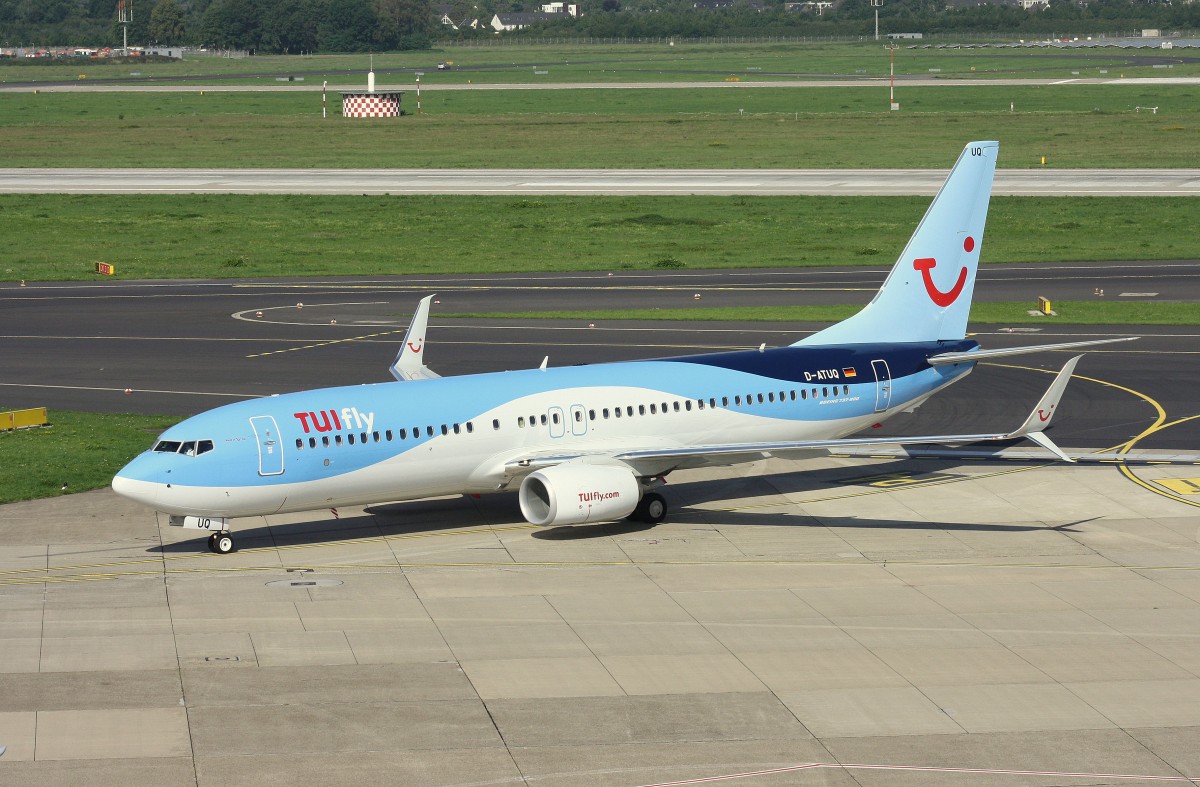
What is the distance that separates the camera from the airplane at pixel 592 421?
37.6 metres

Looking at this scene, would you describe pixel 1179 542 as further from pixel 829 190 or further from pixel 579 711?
pixel 829 190

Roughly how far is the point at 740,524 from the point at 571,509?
17.6 ft

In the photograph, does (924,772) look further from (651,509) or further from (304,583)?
(651,509)

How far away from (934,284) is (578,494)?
1405 cm

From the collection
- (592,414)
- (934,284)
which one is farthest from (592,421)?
(934,284)

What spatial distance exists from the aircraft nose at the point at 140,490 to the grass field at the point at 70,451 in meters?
8.21

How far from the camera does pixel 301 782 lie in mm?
24906

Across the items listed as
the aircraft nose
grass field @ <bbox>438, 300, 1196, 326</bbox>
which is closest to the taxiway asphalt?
grass field @ <bbox>438, 300, 1196, 326</bbox>

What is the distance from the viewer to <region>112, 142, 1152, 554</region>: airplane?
37625mm

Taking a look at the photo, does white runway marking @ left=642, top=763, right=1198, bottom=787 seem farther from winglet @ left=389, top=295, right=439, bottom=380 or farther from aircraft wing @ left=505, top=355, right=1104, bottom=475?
winglet @ left=389, top=295, right=439, bottom=380

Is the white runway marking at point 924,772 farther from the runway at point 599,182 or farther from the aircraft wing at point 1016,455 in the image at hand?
Result: the runway at point 599,182

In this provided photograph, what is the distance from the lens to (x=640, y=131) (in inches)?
6073

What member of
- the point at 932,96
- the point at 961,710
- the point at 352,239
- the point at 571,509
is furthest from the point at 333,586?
the point at 932,96

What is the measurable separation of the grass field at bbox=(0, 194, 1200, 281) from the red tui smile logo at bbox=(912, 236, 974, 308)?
40.1 meters
